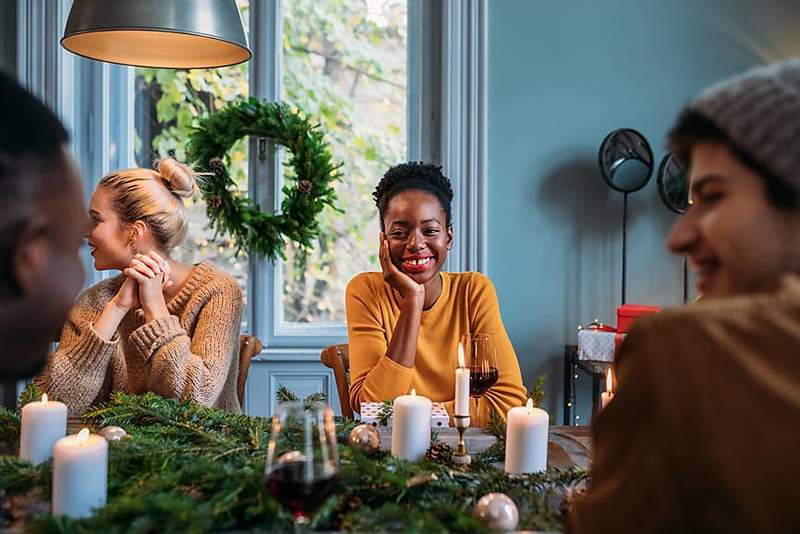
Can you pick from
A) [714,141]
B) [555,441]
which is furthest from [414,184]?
[714,141]

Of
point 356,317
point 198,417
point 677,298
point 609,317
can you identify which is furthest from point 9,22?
point 677,298

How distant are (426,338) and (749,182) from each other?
1.61m

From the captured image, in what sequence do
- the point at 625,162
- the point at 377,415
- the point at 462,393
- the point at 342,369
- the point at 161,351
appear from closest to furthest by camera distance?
the point at 462,393
the point at 377,415
the point at 161,351
the point at 342,369
the point at 625,162

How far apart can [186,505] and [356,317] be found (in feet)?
4.37

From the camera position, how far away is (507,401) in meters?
1.93

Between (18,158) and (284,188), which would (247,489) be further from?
(284,188)

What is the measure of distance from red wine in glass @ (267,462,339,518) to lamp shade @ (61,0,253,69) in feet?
3.67

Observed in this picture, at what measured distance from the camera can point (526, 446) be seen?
4.23ft

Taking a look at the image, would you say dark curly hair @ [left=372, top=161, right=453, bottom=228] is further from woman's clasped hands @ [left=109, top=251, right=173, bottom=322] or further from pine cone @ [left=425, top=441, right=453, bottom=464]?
pine cone @ [left=425, top=441, right=453, bottom=464]

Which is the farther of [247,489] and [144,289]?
[144,289]

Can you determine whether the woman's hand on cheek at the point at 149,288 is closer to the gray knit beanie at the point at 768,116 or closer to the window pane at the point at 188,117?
the window pane at the point at 188,117

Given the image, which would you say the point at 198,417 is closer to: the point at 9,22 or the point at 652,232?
the point at 652,232

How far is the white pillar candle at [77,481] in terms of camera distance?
1.04 metres

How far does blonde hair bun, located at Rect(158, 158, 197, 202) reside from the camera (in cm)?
232
